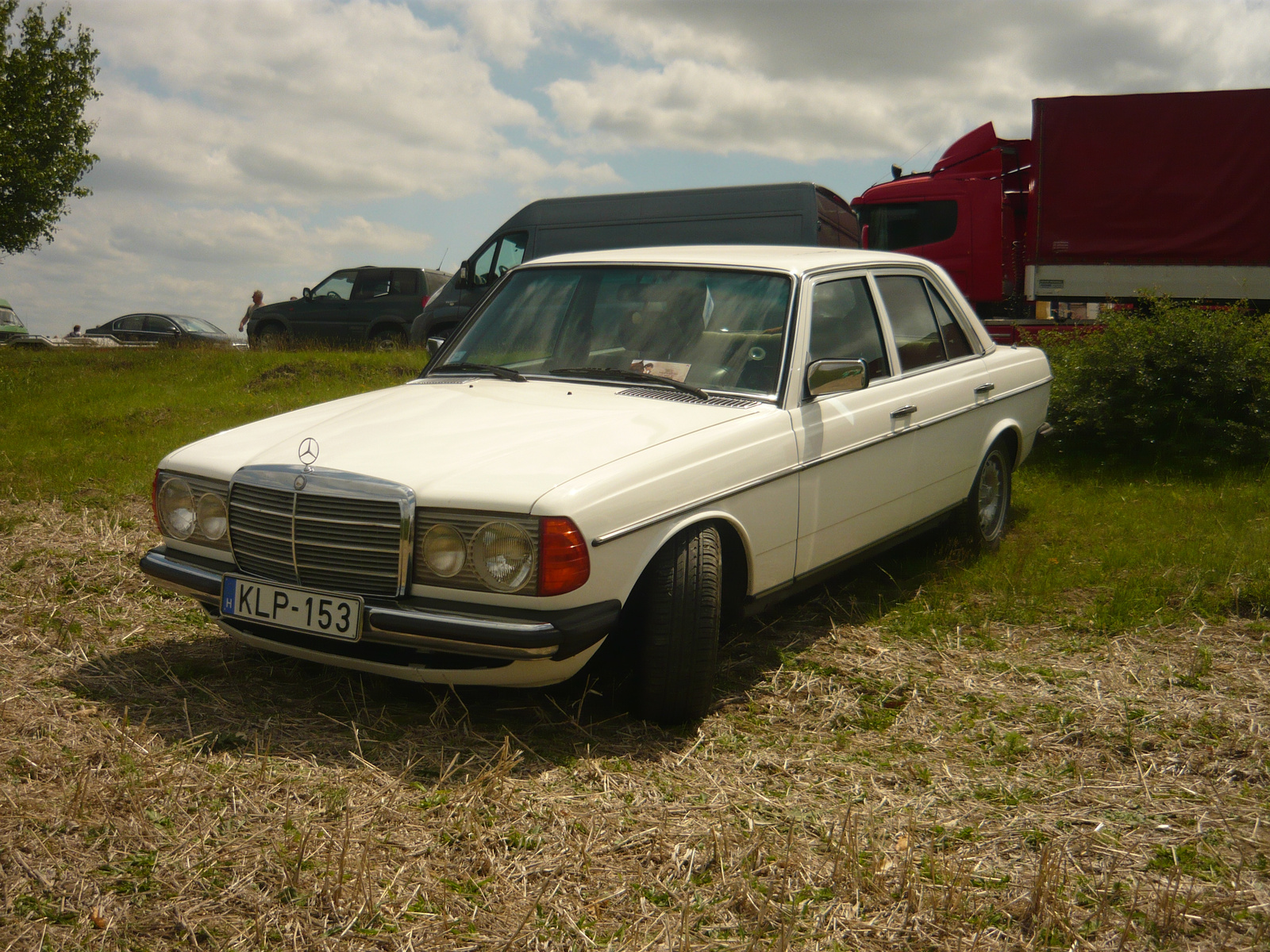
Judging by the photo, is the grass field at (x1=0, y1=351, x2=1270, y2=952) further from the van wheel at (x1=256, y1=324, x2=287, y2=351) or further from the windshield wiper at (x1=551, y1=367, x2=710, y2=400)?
the van wheel at (x1=256, y1=324, x2=287, y2=351)

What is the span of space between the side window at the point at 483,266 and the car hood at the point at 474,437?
33.2 ft

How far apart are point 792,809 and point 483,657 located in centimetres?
102

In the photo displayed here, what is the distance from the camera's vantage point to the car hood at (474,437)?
3.19 meters

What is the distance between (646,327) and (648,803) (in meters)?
1.99

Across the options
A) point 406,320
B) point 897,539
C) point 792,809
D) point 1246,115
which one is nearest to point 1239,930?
point 792,809

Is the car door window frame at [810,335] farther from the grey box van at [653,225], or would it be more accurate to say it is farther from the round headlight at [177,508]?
the grey box van at [653,225]

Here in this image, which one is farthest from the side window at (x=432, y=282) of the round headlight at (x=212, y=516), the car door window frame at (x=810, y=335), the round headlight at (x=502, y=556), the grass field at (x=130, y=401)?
the round headlight at (x=502, y=556)

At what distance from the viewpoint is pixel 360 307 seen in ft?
61.1

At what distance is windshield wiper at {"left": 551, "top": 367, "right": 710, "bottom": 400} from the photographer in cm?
401

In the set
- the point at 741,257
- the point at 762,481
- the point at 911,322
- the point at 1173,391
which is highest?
the point at 741,257

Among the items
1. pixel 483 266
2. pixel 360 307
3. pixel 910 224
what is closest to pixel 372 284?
pixel 360 307

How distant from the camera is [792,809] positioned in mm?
3074

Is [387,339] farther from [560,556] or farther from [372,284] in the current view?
[560,556]

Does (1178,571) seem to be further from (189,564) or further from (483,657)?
(189,564)
